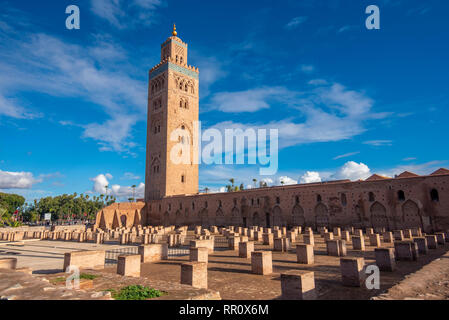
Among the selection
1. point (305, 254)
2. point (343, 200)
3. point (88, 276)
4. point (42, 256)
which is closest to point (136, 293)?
point (88, 276)

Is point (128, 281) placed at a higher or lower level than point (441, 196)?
lower

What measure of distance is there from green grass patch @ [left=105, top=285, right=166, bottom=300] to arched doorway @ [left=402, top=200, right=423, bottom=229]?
2156cm

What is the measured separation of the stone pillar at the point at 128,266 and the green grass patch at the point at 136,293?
2.98 m

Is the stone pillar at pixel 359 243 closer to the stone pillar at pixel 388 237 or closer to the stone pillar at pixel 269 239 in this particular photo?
the stone pillar at pixel 388 237

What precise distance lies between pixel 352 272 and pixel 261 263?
2640 millimetres

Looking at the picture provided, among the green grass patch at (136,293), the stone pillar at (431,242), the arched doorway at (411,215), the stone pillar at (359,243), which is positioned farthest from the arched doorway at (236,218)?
the green grass patch at (136,293)

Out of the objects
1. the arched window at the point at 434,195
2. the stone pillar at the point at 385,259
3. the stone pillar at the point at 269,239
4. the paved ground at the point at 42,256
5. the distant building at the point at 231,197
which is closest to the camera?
the stone pillar at the point at 385,259

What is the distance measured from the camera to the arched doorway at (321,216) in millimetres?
23625

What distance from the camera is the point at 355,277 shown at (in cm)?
627

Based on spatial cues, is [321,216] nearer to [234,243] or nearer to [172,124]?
[234,243]

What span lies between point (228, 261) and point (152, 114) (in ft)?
133
